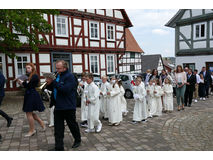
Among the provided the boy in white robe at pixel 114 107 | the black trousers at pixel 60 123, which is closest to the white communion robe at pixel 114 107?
the boy in white robe at pixel 114 107

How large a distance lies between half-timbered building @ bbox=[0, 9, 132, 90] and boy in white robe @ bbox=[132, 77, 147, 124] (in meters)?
9.97

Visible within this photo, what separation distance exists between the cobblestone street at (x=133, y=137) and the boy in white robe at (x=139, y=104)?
26 cm

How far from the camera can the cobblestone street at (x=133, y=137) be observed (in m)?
4.30

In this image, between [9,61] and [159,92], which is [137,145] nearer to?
[159,92]

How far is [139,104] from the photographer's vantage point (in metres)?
6.58

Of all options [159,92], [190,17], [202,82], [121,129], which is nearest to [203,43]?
[190,17]

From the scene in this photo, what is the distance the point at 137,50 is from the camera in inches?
1049

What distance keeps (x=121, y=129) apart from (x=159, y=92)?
279 cm

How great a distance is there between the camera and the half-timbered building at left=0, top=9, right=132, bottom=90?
1430 centimetres

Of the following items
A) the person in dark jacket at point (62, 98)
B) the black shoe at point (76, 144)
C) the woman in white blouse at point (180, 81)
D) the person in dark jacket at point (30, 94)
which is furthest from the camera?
the woman in white blouse at point (180, 81)

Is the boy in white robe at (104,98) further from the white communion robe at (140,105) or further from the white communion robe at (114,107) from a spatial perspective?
the white communion robe at (140,105)

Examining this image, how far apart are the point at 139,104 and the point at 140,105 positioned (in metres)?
0.05

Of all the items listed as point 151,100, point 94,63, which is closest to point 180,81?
point 151,100

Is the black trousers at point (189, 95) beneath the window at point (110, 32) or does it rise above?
beneath
